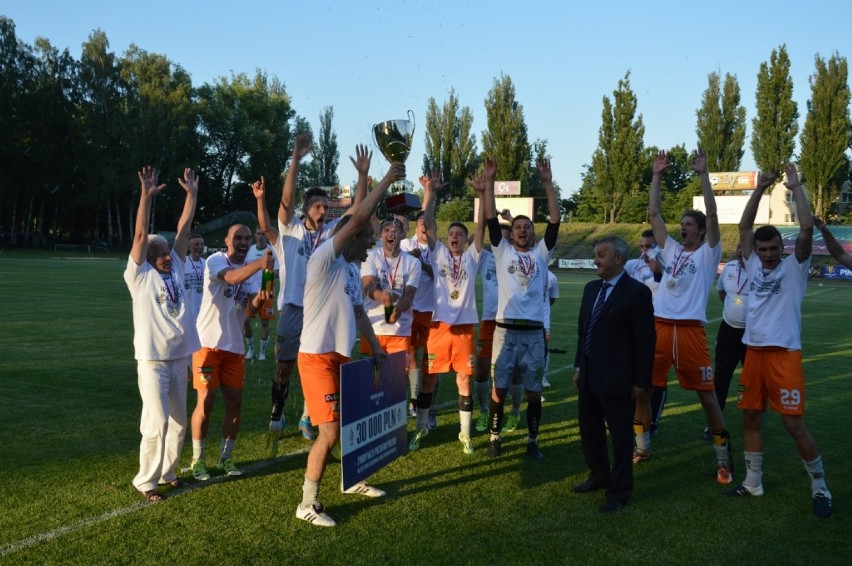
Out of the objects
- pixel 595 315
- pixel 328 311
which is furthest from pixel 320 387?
pixel 595 315

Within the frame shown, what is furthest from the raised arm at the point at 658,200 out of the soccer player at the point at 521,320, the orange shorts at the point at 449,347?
the orange shorts at the point at 449,347

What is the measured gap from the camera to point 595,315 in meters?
5.93

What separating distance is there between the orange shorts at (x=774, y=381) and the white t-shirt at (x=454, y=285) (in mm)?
2860

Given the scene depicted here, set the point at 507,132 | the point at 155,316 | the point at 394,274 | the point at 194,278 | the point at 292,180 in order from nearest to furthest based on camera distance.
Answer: the point at 155,316 < the point at 292,180 < the point at 194,278 < the point at 394,274 < the point at 507,132

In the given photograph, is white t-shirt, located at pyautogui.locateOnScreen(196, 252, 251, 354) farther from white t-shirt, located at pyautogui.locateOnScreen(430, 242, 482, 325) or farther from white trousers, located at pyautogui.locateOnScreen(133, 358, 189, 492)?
white t-shirt, located at pyautogui.locateOnScreen(430, 242, 482, 325)

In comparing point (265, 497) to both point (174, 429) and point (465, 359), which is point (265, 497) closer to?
point (174, 429)

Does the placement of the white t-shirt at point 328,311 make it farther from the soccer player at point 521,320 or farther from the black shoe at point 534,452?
the black shoe at point 534,452

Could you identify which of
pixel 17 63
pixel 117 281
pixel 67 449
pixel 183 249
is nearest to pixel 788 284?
pixel 183 249

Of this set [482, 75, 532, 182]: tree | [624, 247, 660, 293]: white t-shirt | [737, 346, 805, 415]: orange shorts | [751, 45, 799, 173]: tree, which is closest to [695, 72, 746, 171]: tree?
[751, 45, 799, 173]: tree

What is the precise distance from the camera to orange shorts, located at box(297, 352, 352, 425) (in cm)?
537

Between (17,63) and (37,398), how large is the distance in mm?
58560

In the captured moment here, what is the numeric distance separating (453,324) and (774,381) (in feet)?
11.1

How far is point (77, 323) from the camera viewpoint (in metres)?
16.3

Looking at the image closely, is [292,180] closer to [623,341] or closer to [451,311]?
[451,311]
